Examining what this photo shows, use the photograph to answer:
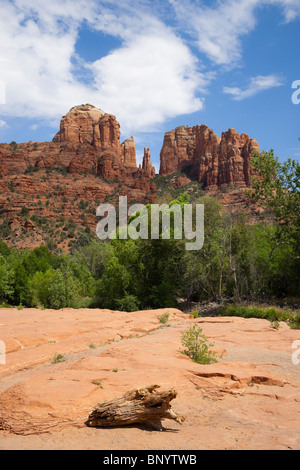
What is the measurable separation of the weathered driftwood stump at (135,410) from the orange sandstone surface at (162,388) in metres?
0.13

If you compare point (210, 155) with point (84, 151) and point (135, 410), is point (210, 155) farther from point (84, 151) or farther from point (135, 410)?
point (135, 410)

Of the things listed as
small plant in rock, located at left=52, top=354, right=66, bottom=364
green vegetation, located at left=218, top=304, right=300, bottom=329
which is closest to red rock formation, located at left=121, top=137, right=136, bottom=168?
green vegetation, located at left=218, top=304, right=300, bottom=329

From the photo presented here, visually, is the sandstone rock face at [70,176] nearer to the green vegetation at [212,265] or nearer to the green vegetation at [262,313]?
the green vegetation at [212,265]

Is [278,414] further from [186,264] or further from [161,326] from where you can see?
[186,264]

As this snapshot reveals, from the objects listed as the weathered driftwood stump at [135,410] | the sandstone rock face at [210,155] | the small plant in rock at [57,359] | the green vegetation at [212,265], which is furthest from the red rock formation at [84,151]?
the weathered driftwood stump at [135,410]

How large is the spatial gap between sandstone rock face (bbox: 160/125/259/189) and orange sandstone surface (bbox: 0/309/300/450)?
102m

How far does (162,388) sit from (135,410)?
5.13ft

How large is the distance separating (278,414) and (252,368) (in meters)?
2.88

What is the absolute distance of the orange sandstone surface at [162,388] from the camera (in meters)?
4.49

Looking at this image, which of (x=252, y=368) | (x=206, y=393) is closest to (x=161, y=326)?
(x=252, y=368)

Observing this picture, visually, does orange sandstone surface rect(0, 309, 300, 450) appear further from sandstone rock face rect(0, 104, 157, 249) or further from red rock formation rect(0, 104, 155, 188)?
red rock formation rect(0, 104, 155, 188)

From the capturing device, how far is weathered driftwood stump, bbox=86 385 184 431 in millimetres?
4848

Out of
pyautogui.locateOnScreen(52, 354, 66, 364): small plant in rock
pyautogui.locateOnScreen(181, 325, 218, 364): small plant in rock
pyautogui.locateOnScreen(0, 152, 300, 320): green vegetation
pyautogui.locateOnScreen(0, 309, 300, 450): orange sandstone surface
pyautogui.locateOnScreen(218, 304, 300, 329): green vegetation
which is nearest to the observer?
pyautogui.locateOnScreen(0, 309, 300, 450): orange sandstone surface

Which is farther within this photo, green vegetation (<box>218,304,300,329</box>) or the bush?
the bush
